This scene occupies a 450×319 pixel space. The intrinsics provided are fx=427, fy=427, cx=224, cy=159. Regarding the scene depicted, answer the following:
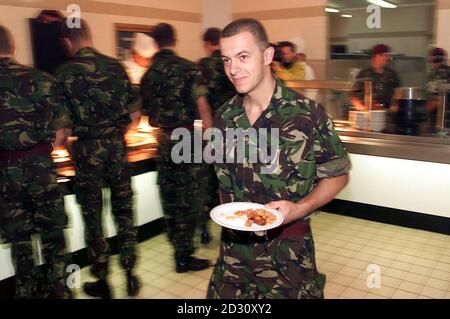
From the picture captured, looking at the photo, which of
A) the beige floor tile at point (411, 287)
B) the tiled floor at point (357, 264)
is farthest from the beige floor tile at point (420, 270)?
the beige floor tile at point (411, 287)

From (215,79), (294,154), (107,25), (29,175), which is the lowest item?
(29,175)

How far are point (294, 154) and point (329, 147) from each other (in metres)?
0.11

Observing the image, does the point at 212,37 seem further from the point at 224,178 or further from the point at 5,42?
the point at 224,178

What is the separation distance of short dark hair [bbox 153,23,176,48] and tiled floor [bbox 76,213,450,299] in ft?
5.07

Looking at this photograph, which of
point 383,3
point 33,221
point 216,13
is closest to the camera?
point 33,221

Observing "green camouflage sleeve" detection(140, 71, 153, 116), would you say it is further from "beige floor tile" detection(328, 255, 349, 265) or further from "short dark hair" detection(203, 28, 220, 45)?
"beige floor tile" detection(328, 255, 349, 265)

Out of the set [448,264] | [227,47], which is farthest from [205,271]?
[227,47]

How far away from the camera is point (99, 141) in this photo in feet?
8.20

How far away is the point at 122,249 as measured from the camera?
2.65 metres

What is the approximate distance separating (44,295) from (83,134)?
0.94 meters

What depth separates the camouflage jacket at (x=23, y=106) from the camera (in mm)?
2188

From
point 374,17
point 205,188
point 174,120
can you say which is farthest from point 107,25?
point 374,17

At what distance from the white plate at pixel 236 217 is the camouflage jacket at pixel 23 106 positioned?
1401 millimetres
